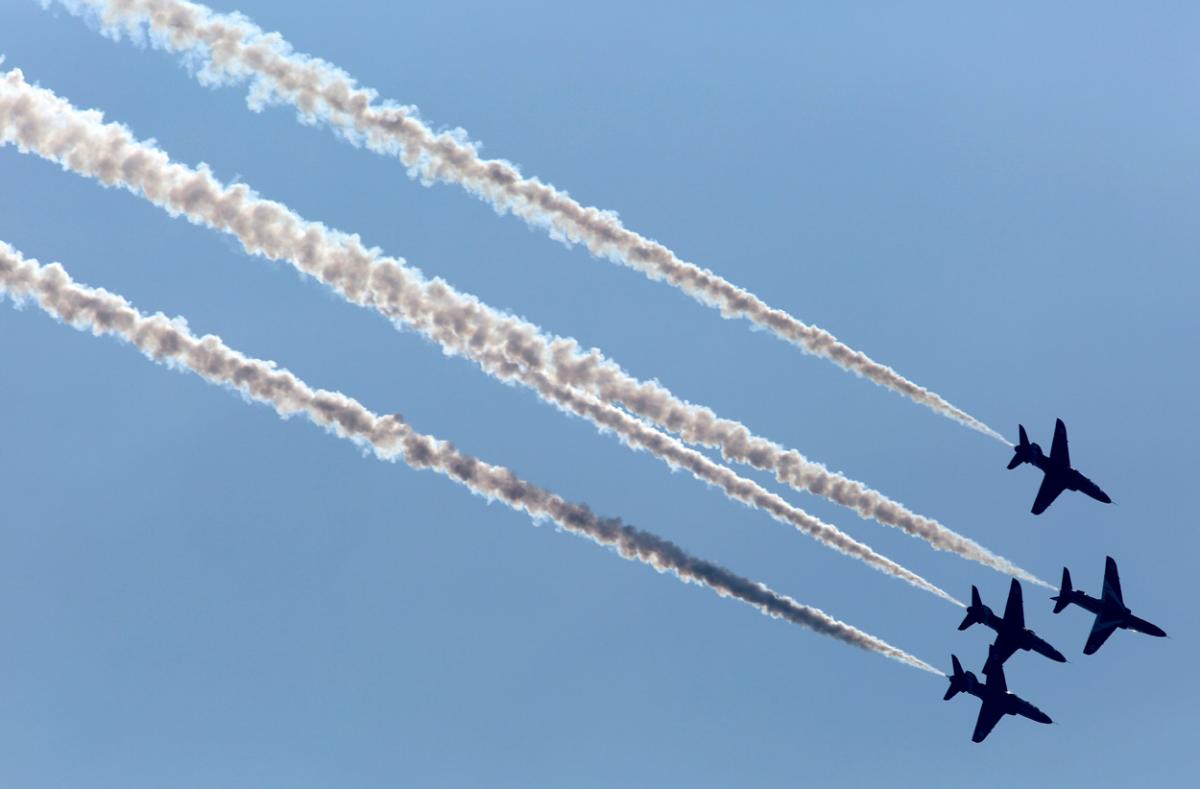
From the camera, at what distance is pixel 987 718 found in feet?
217

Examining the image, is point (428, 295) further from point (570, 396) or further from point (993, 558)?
point (993, 558)

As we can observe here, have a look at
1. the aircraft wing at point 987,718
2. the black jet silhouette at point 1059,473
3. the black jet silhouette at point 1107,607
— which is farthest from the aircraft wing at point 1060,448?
the aircraft wing at point 987,718

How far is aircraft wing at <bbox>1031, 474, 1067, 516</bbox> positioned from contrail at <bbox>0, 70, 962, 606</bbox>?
18471mm

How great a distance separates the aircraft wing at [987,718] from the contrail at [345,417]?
634 inches

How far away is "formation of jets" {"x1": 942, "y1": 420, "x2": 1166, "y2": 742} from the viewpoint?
6153 centimetres

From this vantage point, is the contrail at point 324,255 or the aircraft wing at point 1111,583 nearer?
the contrail at point 324,255

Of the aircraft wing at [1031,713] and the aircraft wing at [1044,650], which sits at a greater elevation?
the aircraft wing at [1044,650]

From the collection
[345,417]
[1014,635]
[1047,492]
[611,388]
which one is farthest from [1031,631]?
[345,417]

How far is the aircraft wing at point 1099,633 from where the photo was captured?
6431cm

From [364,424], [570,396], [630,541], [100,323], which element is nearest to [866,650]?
[630,541]

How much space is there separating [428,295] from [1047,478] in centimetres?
3149

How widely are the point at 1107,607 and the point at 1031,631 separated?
3424 mm

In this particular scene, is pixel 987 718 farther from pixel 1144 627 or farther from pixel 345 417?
pixel 345 417

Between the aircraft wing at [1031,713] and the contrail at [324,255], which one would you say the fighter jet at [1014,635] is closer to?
the aircraft wing at [1031,713]
